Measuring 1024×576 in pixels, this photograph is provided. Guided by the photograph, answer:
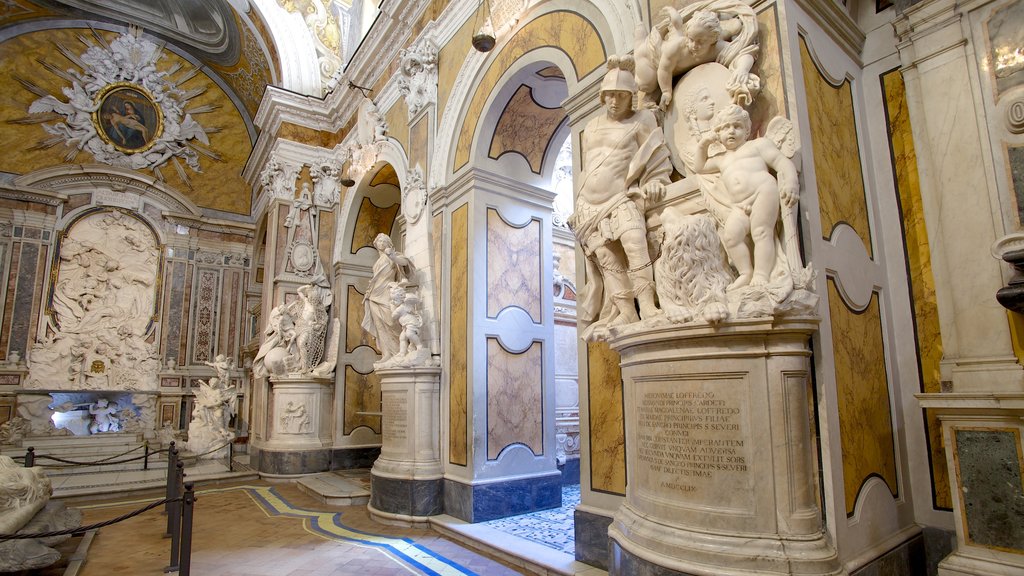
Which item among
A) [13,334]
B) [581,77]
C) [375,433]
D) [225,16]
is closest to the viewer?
[581,77]

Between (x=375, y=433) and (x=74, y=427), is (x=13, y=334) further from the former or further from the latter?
(x=375, y=433)

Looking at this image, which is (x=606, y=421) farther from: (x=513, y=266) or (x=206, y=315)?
(x=206, y=315)

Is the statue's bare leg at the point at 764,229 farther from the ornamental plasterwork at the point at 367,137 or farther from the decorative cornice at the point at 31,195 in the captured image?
the decorative cornice at the point at 31,195

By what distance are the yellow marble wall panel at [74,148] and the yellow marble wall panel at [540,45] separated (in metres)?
10.8

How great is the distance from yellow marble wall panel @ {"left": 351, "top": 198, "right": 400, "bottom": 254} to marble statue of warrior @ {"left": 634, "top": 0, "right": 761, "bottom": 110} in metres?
7.30

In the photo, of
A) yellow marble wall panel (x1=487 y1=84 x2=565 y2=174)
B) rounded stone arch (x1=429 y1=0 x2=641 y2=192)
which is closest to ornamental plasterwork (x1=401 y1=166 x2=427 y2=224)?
rounded stone arch (x1=429 y1=0 x2=641 y2=192)

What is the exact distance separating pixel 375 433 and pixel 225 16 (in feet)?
33.1

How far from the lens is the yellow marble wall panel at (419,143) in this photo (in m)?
7.52

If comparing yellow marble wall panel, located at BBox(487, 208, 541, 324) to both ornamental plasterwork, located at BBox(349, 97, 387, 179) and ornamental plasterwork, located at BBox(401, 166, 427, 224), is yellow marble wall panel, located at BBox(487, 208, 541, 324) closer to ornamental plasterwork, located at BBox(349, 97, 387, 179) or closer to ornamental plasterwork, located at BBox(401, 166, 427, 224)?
ornamental plasterwork, located at BBox(401, 166, 427, 224)

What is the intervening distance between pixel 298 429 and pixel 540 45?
7.16 meters

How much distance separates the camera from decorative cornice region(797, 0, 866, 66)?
3648mm

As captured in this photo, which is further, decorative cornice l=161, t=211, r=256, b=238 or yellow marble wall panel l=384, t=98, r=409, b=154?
decorative cornice l=161, t=211, r=256, b=238

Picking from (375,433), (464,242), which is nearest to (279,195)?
(375,433)

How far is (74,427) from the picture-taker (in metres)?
12.6
